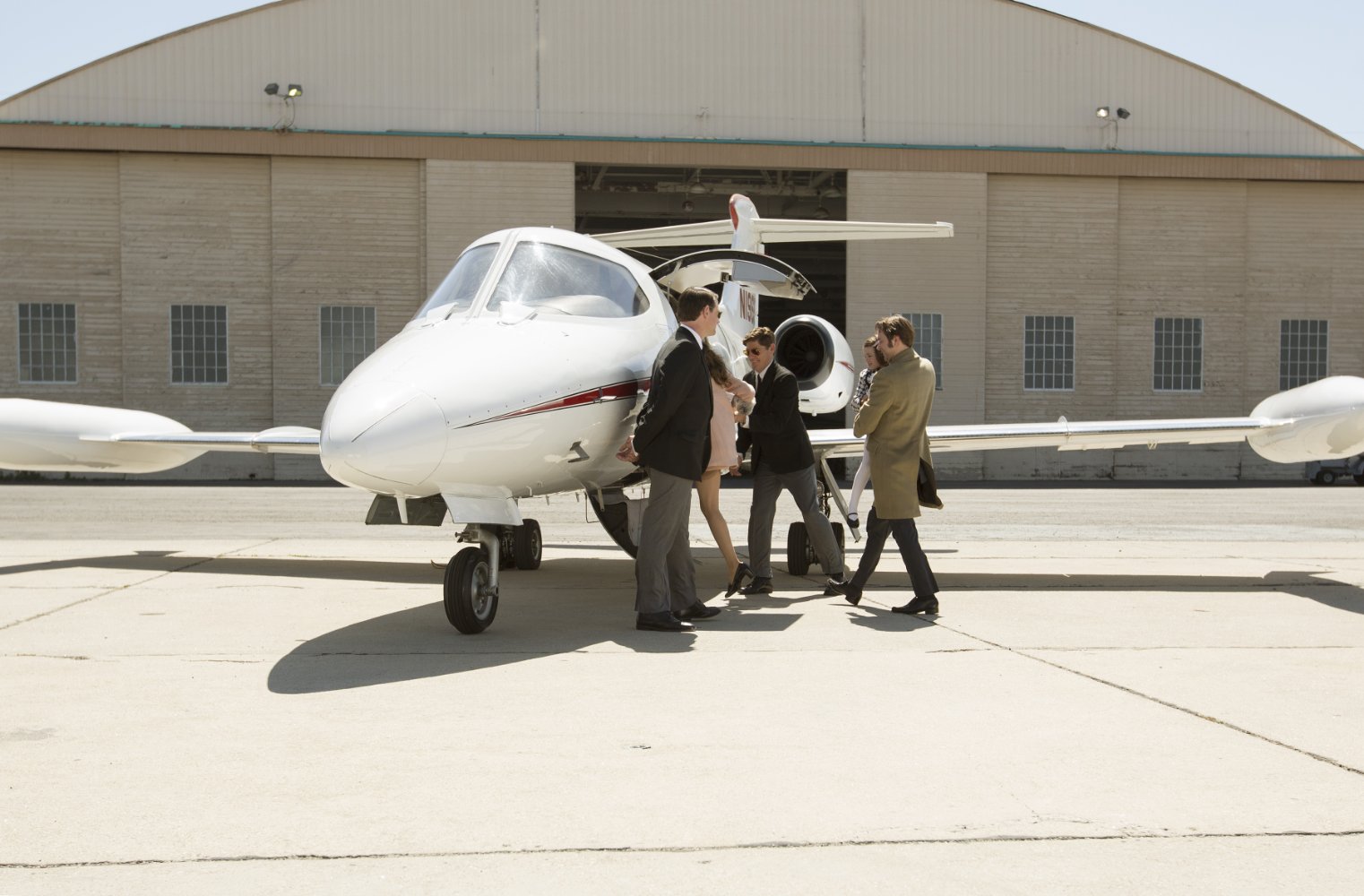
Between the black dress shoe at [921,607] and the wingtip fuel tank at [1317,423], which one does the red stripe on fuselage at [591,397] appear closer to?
the black dress shoe at [921,607]

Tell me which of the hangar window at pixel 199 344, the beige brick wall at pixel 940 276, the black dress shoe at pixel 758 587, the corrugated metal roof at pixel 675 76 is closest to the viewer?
the black dress shoe at pixel 758 587

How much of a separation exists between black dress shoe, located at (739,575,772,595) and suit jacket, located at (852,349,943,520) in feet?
4.58

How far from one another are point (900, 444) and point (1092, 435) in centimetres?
310

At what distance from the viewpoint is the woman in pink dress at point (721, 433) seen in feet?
28.4

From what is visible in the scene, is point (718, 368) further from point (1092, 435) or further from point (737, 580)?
point (1092, 435)

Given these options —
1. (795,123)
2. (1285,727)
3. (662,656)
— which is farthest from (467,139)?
(1285,727)

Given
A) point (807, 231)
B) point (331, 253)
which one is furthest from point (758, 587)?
→ point (331, 253)

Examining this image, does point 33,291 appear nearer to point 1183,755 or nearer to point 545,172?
point 545,172

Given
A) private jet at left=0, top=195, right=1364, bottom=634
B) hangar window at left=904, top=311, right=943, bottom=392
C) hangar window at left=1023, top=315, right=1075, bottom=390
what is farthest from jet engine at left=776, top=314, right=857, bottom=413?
hangar window at left=1023, top=315, right=1075, bottom=390

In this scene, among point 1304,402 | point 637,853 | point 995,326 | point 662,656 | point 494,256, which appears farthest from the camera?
point 995,326

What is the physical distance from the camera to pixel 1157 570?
1098 cm

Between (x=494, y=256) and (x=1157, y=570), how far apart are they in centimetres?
661

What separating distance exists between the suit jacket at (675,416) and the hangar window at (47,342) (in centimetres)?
2697

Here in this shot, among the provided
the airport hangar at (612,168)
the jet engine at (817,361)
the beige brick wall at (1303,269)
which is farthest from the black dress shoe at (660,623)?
the beige brick wall at (1303,269)
